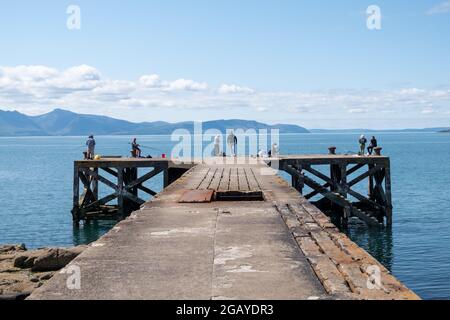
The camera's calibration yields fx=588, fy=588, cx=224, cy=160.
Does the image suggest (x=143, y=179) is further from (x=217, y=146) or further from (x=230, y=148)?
(x=230, y=148)

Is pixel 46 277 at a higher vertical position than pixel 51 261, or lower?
lower

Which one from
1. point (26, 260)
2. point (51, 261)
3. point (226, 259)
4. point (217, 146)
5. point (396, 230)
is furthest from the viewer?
point (217, 146)

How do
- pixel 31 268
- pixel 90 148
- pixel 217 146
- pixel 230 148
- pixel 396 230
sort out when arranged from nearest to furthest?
pixel 31 268
pixel 396 230
pixel 90 148
pixel 217 146
pixel 230 148

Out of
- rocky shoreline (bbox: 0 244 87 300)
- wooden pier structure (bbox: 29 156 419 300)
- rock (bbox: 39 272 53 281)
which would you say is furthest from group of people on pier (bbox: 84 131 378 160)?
wooden pier structure (bbox: 29 156 419 300)

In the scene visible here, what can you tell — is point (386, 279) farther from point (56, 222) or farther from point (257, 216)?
point (56, 222)

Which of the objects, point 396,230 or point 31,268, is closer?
point 31,268

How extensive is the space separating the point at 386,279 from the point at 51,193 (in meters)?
43.9

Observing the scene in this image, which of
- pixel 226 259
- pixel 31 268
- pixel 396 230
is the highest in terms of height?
pixel 226 259

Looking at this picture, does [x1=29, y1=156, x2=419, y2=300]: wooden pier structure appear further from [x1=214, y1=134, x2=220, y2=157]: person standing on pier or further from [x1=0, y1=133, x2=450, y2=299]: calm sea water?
[x1=214, y1=134, x2=220, y2=157]: person standing on pier

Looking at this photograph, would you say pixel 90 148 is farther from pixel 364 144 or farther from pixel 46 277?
pixel 46 277

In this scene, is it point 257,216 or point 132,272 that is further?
point 257,216

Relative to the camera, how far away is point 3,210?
119ft

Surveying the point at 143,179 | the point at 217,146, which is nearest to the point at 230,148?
the point at 217,146
